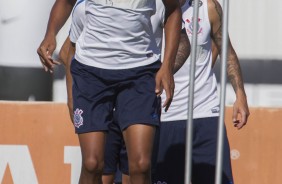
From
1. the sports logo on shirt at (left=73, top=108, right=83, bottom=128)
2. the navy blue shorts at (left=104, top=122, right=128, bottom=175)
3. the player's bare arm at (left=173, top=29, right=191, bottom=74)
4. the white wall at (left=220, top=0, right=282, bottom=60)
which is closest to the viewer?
the sports logo on shirt at (left=73, top=108, right=83, bottom=128)

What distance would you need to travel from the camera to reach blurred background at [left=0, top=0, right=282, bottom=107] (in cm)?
833

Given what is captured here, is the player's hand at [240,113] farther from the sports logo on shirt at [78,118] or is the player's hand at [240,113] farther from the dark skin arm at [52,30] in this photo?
the dark skin arm at [52,30]

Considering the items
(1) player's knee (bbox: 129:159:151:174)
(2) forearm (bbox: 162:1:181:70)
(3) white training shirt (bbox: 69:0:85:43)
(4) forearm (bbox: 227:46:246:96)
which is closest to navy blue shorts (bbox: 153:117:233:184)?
(4) forearm (bbox: 227:46:246:96)

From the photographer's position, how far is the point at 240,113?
602 cm

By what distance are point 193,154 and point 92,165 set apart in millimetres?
1332

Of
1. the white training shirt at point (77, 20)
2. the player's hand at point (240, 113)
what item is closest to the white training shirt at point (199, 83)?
the player's hand at point (240, 113)

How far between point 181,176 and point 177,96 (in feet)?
1.79

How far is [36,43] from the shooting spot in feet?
27.3

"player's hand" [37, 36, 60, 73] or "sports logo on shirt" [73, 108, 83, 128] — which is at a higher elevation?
"player's hand" [37, 36, 60, 73]

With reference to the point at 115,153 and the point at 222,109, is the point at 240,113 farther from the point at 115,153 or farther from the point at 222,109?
the point at 222,109

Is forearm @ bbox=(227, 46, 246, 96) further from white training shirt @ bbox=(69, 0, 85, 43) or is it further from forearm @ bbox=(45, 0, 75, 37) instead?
forearm @ bbox=(45, 0, 75, 37)

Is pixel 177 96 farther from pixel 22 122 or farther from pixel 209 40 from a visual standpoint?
pixel 22 122

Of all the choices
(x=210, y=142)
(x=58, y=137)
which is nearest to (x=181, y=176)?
(x=210, y=142)

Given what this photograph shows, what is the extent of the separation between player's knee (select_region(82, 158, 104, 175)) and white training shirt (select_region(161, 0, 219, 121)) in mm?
1220
